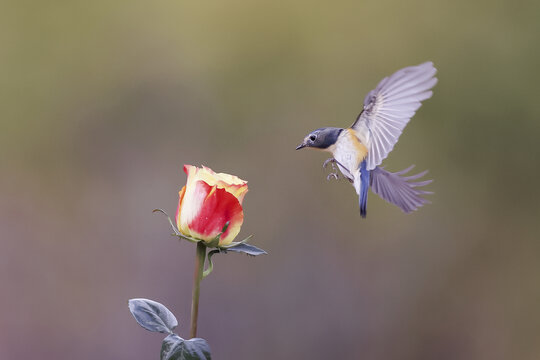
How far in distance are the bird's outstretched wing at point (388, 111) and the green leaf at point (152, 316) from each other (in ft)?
0.66

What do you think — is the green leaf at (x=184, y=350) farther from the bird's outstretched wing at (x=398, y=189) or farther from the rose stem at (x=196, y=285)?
the bird's outstretched wing at (x=398, y=189)

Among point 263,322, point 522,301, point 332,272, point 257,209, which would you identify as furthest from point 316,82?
point 522,301

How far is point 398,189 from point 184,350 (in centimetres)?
23

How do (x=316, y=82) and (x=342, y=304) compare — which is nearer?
(x=342, y=304)

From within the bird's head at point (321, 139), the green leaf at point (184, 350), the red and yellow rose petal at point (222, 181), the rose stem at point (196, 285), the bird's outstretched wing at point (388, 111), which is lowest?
the green leaf at point (184, 350)

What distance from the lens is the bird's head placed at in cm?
45

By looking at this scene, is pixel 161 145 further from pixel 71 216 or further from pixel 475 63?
pixel 475 63

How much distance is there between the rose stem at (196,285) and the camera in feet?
1.01

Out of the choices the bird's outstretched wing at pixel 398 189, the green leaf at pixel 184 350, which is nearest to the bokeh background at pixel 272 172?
the bird's outstretched wing at pixel 398 189

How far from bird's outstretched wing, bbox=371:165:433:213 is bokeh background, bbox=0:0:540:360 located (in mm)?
805

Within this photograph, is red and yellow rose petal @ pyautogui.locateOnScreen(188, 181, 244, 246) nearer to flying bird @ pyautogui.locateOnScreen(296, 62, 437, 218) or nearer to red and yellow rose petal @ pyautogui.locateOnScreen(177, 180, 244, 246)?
red and yellow rose petal @ pyautogui.locateOnScreen(177, 180, 244, 246)

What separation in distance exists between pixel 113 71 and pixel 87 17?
0.16 meters

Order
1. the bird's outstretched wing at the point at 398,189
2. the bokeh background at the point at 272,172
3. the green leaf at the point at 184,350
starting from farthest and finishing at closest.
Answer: the bokeh background at the point at 272,172
the bird's outstretched wing at the point at 398,189
the green leaf at the point at 184,350

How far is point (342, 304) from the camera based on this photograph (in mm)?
1331
